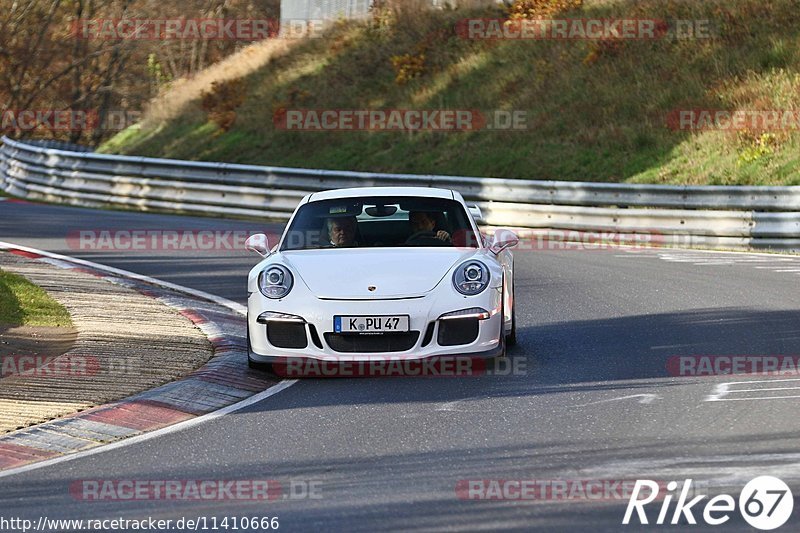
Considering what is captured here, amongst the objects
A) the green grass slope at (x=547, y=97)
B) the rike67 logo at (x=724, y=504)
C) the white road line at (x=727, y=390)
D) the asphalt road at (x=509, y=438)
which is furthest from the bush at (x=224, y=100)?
the rike67 logo at (x=724, y=504)

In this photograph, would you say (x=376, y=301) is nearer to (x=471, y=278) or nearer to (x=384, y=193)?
(x=471, y=278)

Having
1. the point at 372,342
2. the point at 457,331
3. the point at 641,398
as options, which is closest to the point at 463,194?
the point at 457,331

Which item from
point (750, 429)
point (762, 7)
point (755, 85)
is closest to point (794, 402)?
point (750, 429)

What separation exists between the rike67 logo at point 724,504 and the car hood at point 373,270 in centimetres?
352

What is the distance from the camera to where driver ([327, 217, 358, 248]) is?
10.5 m

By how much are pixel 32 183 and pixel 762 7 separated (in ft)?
54.8

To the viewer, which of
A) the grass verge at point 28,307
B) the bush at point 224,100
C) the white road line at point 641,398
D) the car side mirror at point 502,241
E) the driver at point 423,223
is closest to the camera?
the white road line at point 641,398

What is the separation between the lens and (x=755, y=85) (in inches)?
1091

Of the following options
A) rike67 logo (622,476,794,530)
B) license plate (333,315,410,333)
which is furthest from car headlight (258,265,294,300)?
rike67 logo (622,476,794,530)

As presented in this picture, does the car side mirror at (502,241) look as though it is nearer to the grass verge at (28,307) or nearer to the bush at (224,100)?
the grass verge at (28,307)

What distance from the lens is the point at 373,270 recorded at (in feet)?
31.9

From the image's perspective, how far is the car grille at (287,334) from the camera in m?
9.55

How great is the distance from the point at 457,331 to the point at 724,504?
150 inches

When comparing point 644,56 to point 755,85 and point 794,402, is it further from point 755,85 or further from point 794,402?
point 794,402
